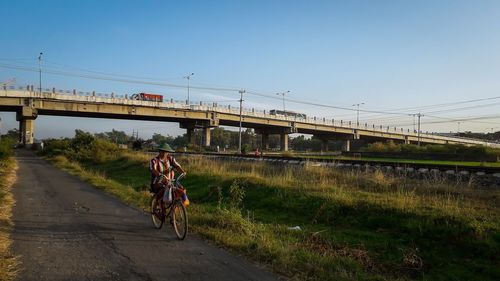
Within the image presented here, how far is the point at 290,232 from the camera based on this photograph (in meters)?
10.3

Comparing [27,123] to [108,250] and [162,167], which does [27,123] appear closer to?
[162,167]

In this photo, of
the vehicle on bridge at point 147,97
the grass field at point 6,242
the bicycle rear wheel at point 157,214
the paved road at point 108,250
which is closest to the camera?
the grass field at point 6,242

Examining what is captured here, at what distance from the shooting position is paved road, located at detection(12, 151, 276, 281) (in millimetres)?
6465

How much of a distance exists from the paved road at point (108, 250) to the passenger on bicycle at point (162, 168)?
97cm

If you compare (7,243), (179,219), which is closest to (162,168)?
(179,219)

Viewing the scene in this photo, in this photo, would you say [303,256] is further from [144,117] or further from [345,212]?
[144,117]

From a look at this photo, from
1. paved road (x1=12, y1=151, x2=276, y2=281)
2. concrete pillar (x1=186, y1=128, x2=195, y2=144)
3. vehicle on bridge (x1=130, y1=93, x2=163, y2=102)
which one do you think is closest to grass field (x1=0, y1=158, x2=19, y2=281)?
paved road (x1=12, y1=151, x2=276, y2=281)

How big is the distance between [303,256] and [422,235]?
142 inches

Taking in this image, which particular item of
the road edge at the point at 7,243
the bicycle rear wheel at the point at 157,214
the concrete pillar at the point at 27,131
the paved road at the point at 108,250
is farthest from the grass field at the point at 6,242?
the concrete pillar at the point at 27,131

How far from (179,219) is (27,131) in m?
67.0

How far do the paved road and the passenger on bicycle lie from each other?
0.97 meters

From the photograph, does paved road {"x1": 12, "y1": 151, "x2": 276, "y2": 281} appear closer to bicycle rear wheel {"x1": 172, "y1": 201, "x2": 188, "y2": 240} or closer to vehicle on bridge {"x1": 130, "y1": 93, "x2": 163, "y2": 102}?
bicycle rear wheel {"x1": 172, "y1": 201, "x2": 188, "y2": 240}

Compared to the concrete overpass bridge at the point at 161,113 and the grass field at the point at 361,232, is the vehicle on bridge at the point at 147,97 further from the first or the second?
the grass field at the point at 361,232

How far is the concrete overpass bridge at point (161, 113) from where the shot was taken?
6625 centimetres
